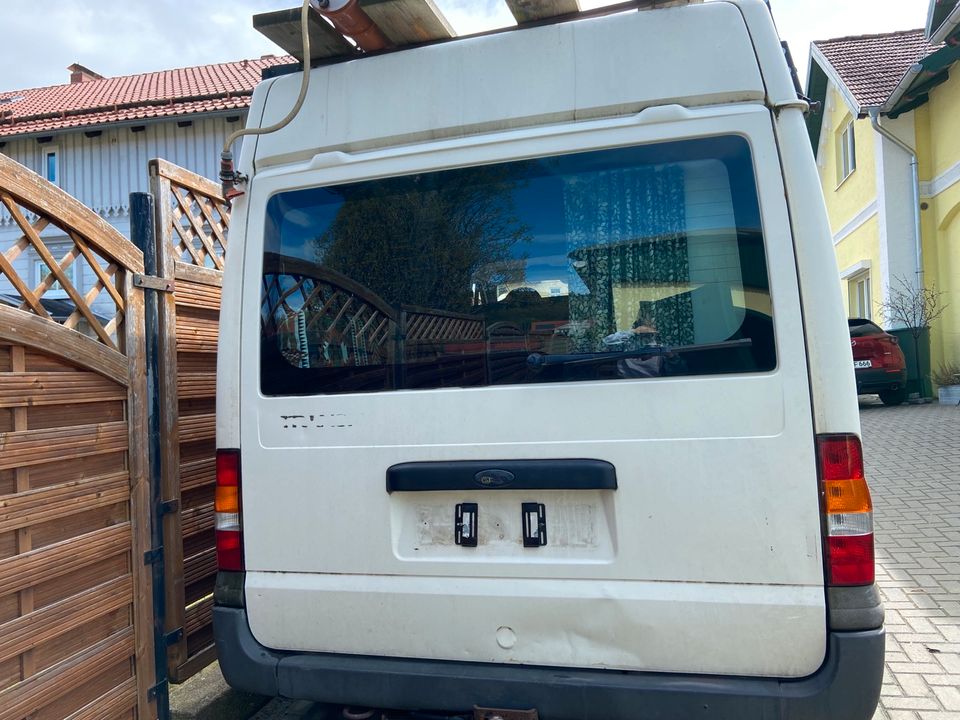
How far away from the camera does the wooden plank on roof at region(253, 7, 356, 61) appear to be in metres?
2.64

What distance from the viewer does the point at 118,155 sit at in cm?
1616

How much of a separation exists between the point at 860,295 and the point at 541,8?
55.8ft

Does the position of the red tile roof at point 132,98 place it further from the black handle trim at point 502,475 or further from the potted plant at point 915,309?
the black handle trim at point 502,475

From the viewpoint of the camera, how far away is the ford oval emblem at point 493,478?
7.88ft

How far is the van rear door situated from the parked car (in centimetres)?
1144

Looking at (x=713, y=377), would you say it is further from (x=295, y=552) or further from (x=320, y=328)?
(x=295, y=552)

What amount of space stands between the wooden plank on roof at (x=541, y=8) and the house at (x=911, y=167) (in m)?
11.4

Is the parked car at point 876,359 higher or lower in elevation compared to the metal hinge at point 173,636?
higher

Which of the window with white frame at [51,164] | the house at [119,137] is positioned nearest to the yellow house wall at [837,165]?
the house at [119,137]

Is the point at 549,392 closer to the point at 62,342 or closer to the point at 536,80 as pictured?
the point at 536,80

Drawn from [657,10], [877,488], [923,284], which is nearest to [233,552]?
[657,10]

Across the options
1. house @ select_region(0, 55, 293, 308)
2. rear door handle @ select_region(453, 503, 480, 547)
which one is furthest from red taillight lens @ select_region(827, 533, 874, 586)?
house @ select_region(0, 55, 293, 308)

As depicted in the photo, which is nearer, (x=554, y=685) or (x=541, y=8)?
(x=554, y=685)

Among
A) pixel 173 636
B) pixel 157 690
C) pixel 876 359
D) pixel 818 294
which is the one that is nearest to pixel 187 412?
pixel 173 636
